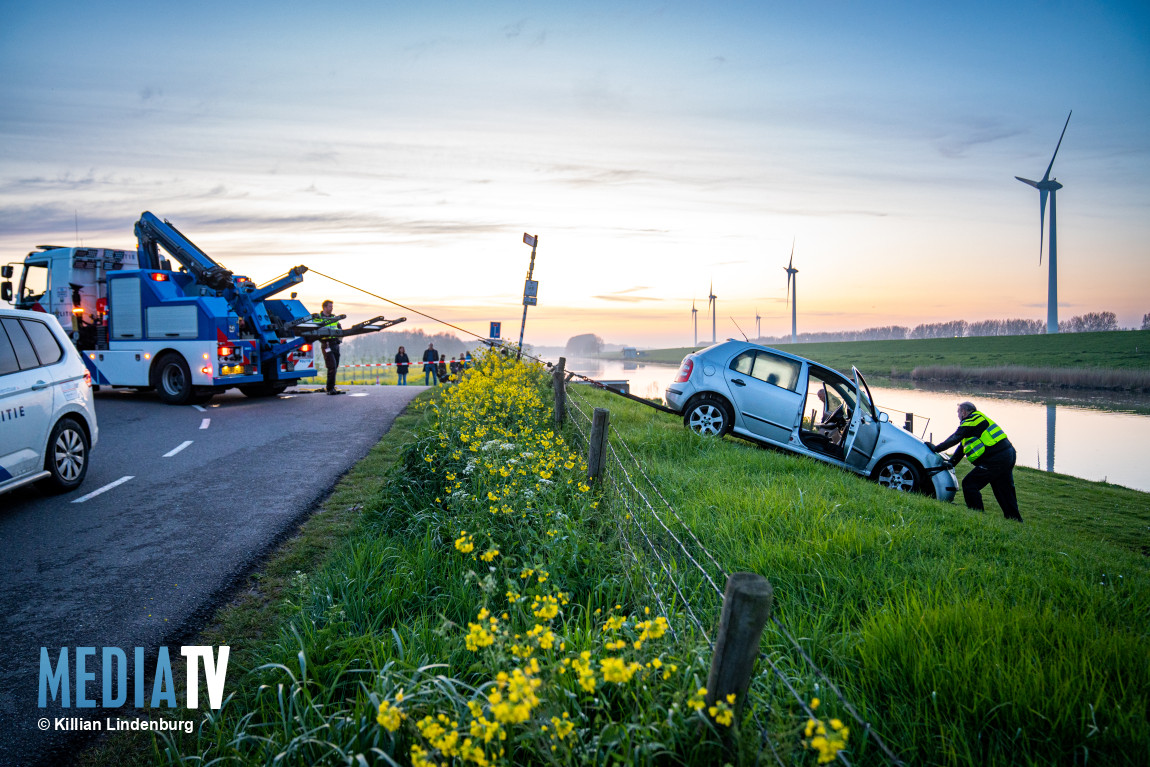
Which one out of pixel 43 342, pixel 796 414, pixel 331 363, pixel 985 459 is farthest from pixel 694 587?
pixel 331 363

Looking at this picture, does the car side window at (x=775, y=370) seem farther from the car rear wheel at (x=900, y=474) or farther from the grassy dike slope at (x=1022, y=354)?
the grassy dike slope at (x=1022, y=354)

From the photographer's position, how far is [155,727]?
9.53ft

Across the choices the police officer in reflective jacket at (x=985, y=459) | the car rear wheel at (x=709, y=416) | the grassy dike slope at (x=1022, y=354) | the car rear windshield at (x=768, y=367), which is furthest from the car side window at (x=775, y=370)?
the grassy dike slope at (x=1022, y=354)

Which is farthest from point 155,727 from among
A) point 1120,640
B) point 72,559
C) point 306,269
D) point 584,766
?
point 306,269

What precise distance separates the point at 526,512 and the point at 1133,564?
544 centimetres

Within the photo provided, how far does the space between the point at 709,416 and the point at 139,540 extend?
7936 millimetres

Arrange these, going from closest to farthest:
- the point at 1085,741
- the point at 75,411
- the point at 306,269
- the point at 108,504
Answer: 1. the point at 1085,741
2. the point at 108,504
3. the point at 75,411
4. the point at 306,269

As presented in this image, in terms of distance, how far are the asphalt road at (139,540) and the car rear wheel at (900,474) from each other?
8008 millimetres

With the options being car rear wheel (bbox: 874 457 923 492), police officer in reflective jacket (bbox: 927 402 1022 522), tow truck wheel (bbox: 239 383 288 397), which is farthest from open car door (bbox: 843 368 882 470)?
tow truck wheel (bbox: 239 383 288 397)

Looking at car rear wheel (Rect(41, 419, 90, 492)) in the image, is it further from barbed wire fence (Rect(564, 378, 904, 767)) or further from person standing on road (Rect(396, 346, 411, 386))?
person standing on road (Rect(396, 346, 411, 386))

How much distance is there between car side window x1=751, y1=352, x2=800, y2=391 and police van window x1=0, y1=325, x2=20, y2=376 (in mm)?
9521

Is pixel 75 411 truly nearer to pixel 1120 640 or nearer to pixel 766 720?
pixel 766 720

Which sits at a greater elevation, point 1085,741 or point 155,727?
point 1085,741

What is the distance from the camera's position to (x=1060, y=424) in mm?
31203
